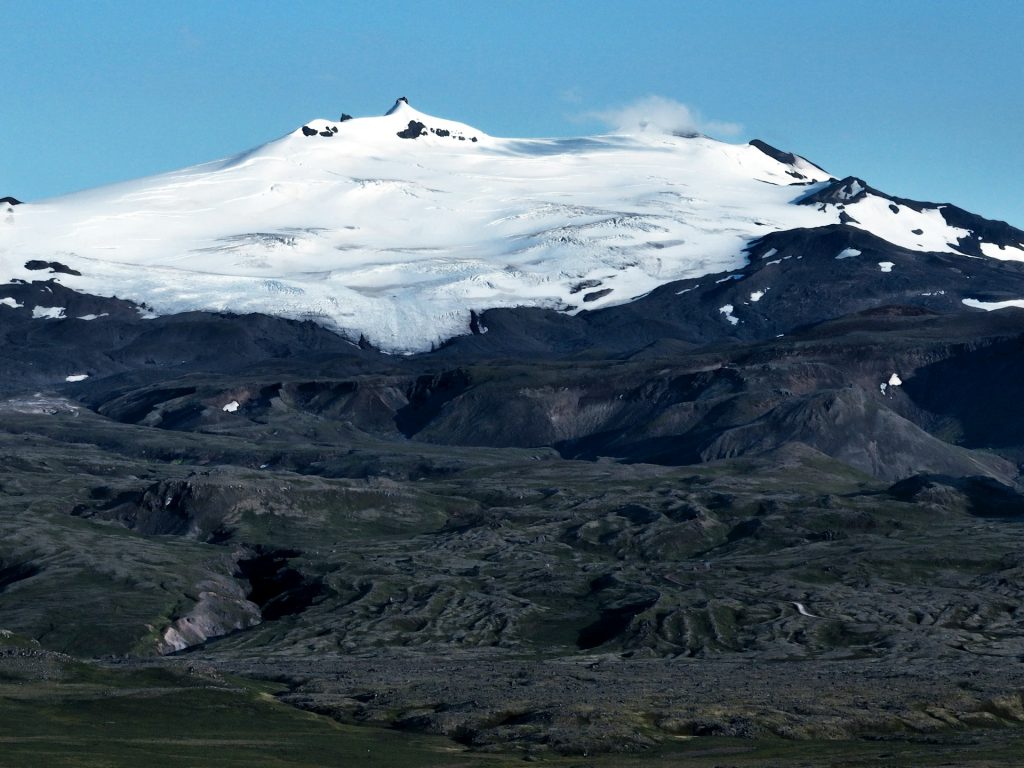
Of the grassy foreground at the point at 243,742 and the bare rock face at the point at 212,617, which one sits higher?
the bare rock face at the point at 212,617

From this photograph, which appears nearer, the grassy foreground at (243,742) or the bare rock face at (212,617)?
the grassy foreground at (243,742)

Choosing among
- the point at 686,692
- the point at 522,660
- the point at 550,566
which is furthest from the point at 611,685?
the point at 550,566

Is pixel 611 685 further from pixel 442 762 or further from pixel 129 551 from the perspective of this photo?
pixel 129 551

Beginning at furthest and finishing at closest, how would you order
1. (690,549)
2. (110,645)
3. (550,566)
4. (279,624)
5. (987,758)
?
(690,549), (550,566), (279,624), (110,645), (987,758)

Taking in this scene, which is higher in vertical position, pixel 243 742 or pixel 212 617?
pixel 212 617

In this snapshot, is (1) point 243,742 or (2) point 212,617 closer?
(1) point 243,742

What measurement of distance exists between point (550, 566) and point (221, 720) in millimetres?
85558

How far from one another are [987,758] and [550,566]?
98448 mm

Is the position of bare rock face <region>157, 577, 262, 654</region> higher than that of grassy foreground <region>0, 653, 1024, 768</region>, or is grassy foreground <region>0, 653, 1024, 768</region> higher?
bare rock face <region>157, 577, 262, 654</region>

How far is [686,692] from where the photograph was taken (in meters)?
110

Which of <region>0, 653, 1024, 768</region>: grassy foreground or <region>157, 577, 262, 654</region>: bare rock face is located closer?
<region>0, 653, 1024, 768</region>: grassy foreground

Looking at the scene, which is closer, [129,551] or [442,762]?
[442,762]

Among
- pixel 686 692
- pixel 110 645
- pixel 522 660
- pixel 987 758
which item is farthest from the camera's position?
pixel 110 645

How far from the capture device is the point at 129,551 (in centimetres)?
18188
